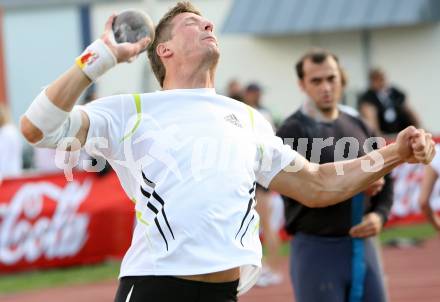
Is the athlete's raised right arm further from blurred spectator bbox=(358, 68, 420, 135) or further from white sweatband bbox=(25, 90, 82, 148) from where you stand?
blurred spectator bbox=(358, 68, 420, 135)

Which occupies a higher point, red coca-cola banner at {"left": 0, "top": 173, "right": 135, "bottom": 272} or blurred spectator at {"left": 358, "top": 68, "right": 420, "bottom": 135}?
blurred spectator at {"left": 358, "top": 68, "right": 420, "bottom": 135}

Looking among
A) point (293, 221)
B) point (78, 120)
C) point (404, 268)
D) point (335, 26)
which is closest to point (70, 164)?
point (78, 120)

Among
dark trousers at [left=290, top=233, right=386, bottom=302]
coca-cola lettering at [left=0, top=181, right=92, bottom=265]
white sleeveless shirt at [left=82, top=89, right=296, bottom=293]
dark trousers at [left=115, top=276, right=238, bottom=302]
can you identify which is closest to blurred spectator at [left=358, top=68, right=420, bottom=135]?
coca-cola lettering at [left=0, top=181, right=92, bottom=265]

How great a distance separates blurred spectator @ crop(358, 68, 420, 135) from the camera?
1579cm

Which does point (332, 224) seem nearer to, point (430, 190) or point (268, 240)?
point (430, 190)

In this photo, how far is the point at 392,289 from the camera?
10672 mm

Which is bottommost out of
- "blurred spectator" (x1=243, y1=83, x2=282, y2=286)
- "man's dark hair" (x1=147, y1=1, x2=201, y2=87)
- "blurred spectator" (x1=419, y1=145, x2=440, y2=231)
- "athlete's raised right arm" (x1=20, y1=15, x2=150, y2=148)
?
"blurred spectator" (x1=243, y1=83, x2=282, y2=286)

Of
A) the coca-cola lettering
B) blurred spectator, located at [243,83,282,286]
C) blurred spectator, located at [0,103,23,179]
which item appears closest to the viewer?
blurred spectator, located at [243,83,282,286]

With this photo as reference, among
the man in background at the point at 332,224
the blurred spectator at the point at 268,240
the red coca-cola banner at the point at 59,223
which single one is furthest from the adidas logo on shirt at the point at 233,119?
the red coca-cola banner at the point at 59,223

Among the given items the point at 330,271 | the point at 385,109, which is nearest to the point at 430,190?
the point at 330,271

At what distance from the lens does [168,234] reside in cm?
442

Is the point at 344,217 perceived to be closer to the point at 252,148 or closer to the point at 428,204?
the point at 428,204

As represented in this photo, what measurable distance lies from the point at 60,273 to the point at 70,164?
854 cm

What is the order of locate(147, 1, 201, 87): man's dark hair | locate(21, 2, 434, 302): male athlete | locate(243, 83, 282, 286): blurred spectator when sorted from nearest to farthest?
1. locate(21, 2, 434, 302): male athlete
2. locate(147, 1, 201, 87): man's dark hair
3. locate(243, 83, 282, 286): blurred spectator
